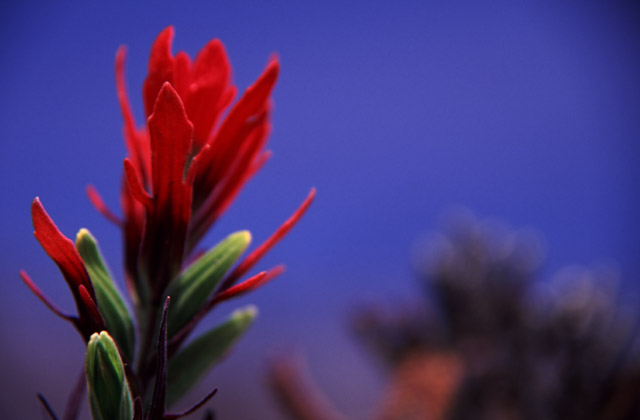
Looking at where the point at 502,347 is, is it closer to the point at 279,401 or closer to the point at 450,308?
the point at 450,308

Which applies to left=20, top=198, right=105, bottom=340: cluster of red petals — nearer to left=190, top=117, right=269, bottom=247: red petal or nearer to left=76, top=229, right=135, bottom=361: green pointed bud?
left=76, top=229, right=135, bottom=361: green pointed bud

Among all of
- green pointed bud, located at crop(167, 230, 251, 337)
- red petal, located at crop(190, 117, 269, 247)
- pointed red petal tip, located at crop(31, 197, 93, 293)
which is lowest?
pointed red petal tip, located at crop(31, 197, 93, 293)

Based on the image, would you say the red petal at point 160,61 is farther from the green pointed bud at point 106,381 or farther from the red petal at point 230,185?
the green pointed bud at point 106,381

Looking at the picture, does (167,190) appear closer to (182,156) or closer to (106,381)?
(182,156)

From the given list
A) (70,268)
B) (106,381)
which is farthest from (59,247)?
(106,381)

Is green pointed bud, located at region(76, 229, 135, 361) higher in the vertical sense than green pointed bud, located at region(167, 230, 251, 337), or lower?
lower

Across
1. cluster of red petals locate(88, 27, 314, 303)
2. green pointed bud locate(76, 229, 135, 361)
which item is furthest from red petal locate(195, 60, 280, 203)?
green pointed bud locate(76, 229, 135, 361)

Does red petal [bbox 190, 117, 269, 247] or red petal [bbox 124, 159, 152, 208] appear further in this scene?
red petal [bbox 190, 117, 269, 247]
